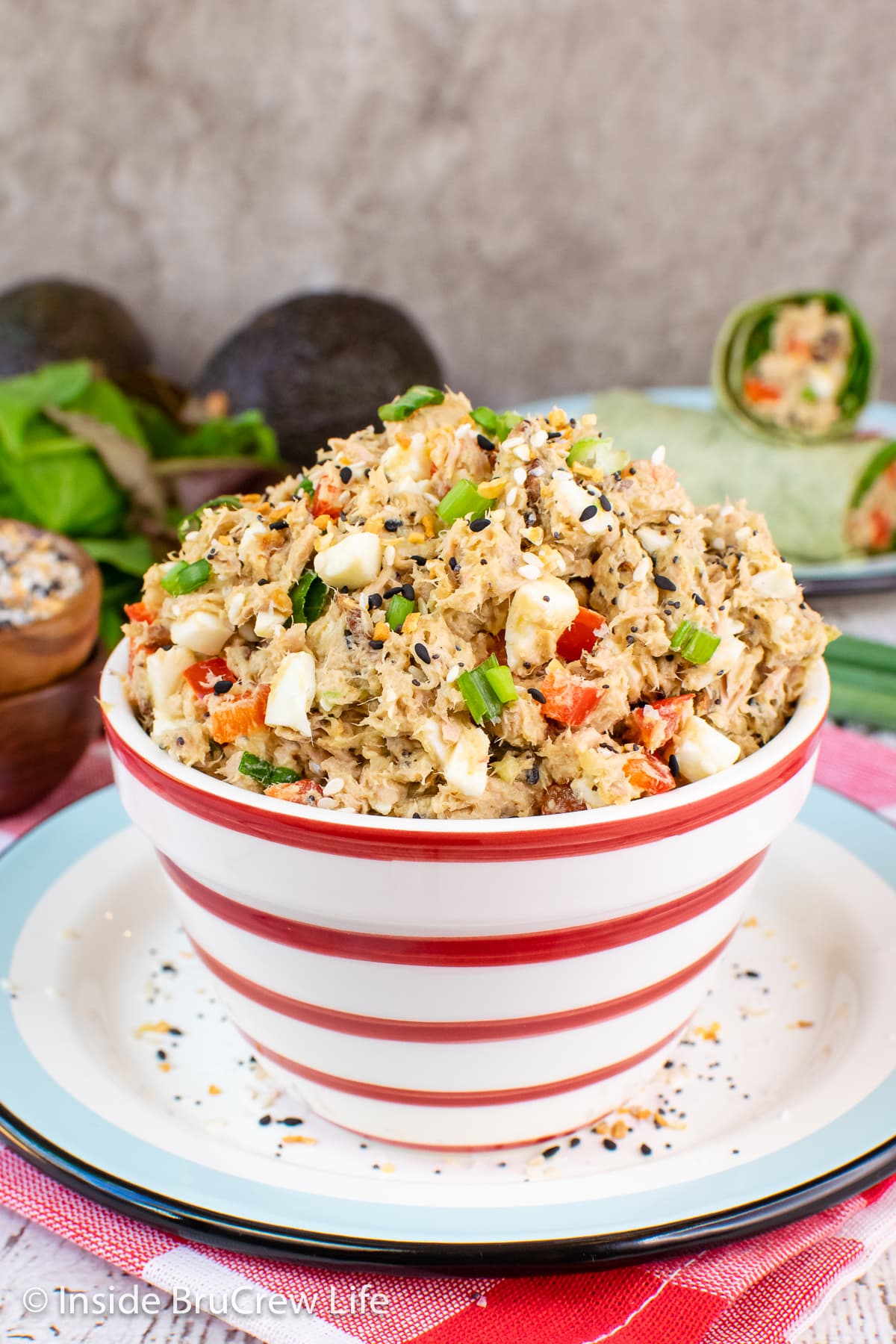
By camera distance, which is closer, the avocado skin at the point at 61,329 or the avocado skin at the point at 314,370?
the avocado skin at the point at 314,370

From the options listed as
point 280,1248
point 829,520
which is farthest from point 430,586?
point 829,520

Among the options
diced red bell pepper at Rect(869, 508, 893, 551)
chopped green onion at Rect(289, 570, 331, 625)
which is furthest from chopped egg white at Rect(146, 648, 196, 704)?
diced red bell pepper at Rect(869, 508, 893, 551)

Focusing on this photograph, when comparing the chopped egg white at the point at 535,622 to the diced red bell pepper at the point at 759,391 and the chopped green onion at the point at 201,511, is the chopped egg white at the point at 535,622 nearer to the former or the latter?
the chopped green onion at the point at 201,511

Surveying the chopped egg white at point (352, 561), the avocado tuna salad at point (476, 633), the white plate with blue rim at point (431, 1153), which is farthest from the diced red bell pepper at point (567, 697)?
the white plate with blue rim at point (431, 1153)

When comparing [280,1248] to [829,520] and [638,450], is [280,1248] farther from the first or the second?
[638,450]

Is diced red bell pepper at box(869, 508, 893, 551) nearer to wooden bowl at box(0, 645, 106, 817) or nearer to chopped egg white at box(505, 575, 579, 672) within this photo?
wooden bowl at box(0, 645, 106, 817)

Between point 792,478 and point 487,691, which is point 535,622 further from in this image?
point 792,478
